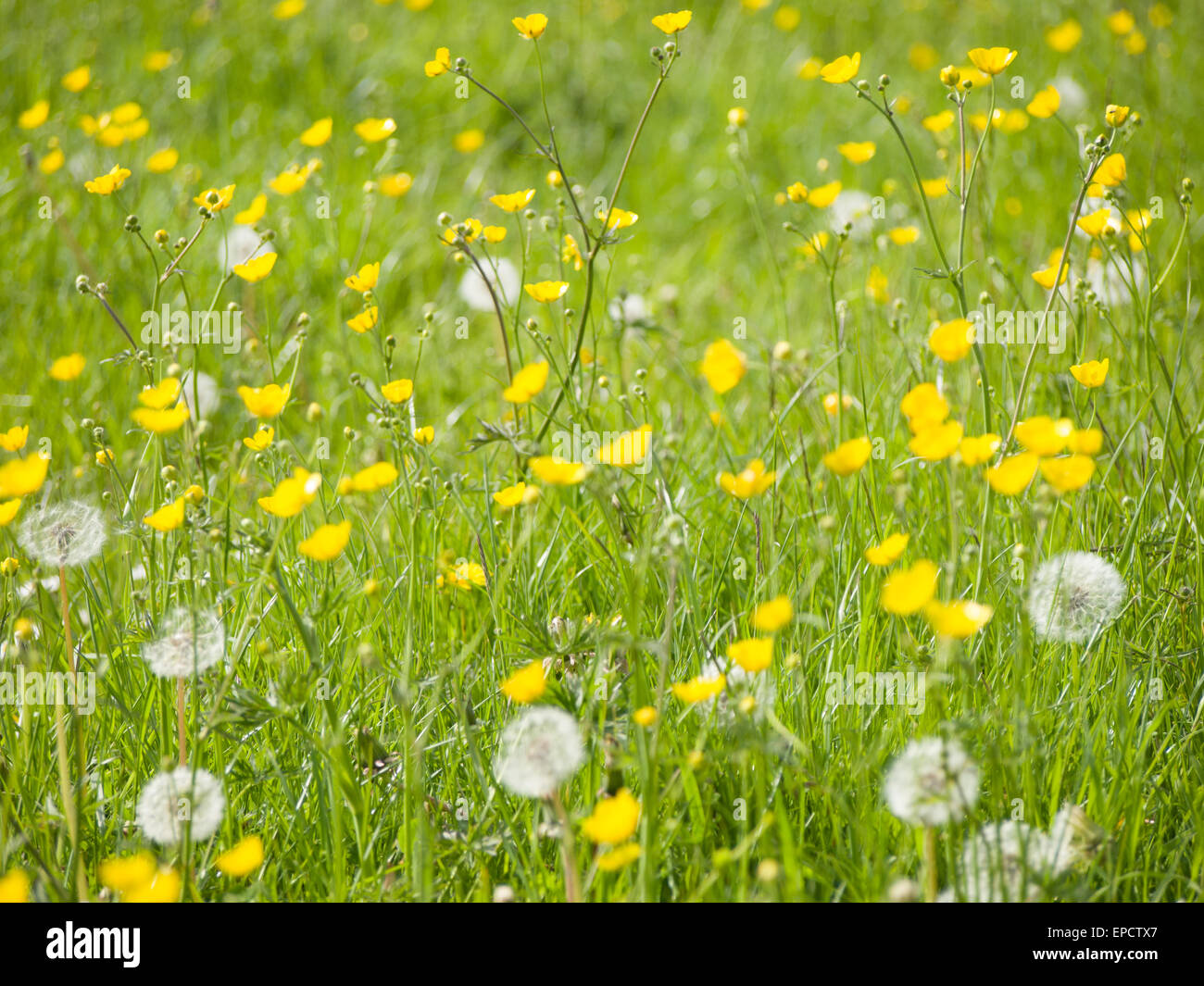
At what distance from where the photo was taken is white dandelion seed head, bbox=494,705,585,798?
40.3 inches

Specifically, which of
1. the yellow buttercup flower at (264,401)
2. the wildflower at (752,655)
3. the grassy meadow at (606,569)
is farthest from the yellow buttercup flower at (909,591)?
the yellow buttercup flower at (264,401)

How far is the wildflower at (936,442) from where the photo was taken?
1009 millimetres

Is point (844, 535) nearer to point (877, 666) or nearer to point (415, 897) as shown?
point (877, 666)

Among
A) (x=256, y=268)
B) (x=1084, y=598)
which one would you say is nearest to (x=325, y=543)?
(x=256, y=268)

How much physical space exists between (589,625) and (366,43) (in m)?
3.41

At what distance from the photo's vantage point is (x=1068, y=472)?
1000 mm

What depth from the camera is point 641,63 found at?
3.94 metres

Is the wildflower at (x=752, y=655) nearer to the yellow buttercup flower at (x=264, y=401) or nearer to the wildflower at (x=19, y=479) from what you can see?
the yellow buttercup flower at (x=264, y=401)

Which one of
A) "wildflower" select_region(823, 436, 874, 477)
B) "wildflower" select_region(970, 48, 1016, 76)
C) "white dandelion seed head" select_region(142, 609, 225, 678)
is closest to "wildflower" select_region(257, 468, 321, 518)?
"white dandelion seed head" select_region(142, 609, 225, 678)

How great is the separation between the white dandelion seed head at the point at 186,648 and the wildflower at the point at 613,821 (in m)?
0.58

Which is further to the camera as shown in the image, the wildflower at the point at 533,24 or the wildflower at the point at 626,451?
the wildflower at the point at 533,24

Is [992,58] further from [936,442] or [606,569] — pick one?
[606,569]
